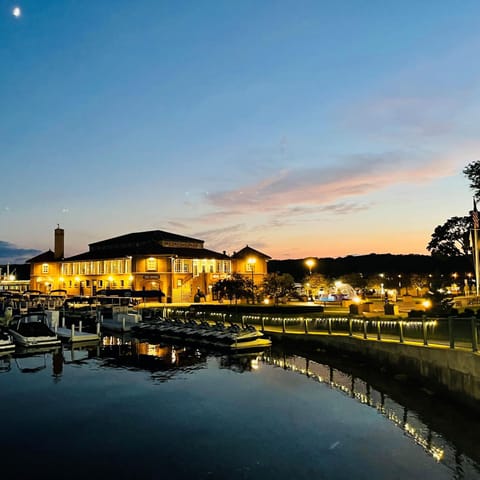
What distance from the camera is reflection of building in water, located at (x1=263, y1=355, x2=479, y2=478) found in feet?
45.1

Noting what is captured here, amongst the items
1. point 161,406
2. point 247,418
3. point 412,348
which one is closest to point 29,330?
point 161,406

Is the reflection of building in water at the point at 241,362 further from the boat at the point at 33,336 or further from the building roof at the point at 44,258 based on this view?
the building roof at the point at 44,258

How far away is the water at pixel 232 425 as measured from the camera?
43.9 feet

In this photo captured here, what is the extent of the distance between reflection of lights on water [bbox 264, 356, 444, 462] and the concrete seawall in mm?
2705

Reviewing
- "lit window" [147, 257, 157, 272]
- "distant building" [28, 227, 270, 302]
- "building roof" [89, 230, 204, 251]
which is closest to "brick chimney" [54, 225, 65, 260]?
"distant building" [28, 227, 270, 302]

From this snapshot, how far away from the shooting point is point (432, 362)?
20.9m

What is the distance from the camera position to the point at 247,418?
59.6 feet

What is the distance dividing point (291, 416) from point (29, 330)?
28.8 metres

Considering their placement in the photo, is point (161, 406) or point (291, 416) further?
point (161, 406)

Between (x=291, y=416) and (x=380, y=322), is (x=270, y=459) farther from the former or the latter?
(x=380, y=322)

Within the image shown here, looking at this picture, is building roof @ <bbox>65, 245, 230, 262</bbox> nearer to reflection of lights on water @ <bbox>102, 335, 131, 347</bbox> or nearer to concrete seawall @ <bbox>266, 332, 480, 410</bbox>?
reflection of lights on water @ <bbox>102, 335, 131, 347</bbox>

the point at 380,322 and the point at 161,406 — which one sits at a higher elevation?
the point at 380,322

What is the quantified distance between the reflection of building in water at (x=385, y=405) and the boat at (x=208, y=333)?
3.89 meters

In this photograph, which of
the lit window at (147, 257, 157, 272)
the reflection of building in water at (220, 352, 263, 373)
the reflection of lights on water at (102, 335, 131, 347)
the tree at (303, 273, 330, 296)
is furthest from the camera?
the lit window at (147, 257, 157, 272)
